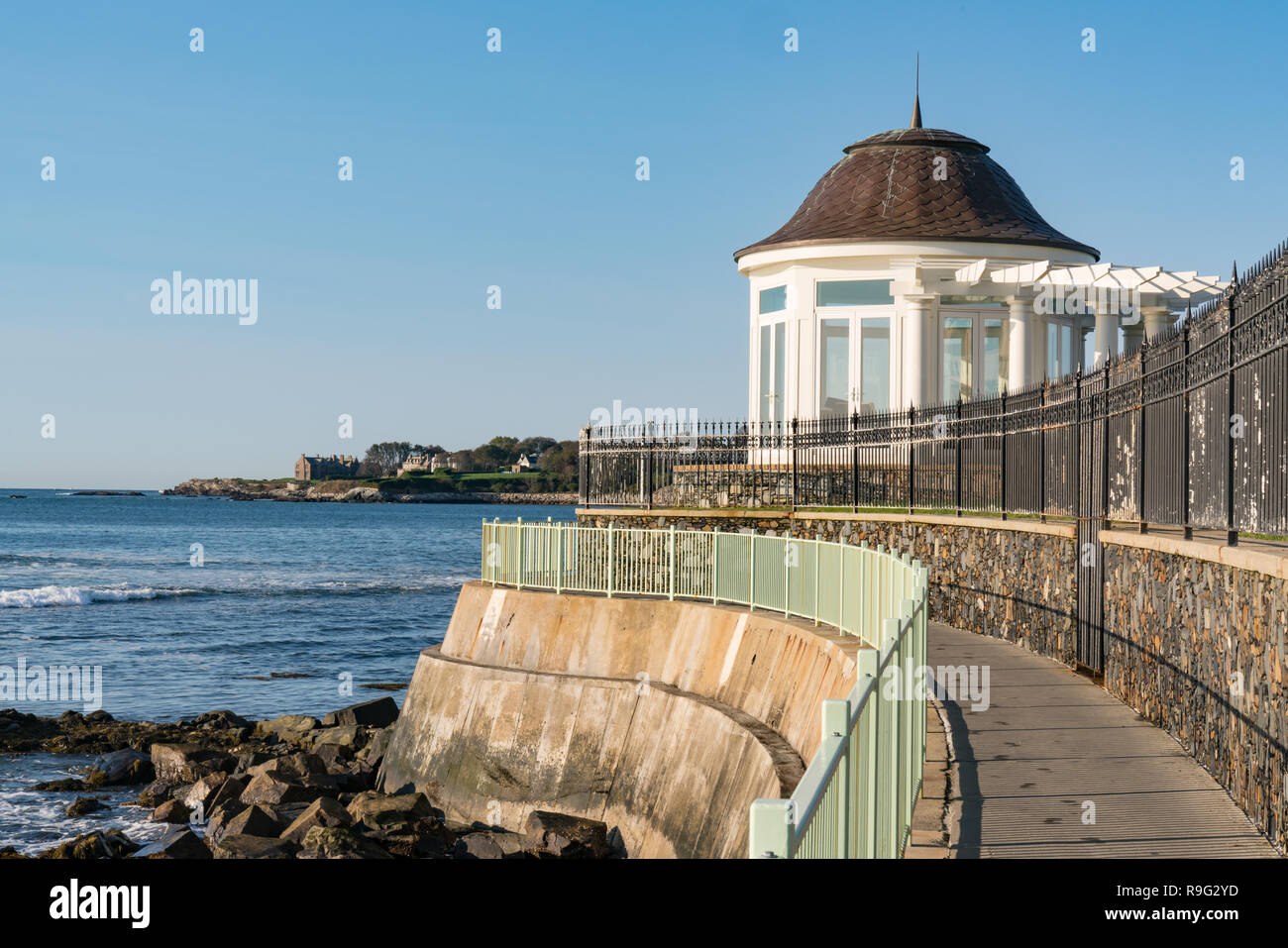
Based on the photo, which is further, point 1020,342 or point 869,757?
point 1020,342

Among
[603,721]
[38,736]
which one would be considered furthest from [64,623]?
[603,721]

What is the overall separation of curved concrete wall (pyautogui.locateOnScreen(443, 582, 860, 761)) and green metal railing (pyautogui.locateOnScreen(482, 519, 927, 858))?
1.15 feet

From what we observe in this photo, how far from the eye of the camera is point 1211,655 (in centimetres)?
906

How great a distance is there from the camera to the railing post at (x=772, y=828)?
3.64 meters

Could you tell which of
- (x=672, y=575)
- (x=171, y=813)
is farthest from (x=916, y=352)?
(x=171, y=813)

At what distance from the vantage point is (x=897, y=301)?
Result: 27.7 m

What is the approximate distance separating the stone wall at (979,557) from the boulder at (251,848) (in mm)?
8055

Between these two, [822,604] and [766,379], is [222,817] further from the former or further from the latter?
[766,379]

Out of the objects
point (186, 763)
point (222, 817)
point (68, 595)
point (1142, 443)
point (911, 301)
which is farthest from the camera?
point (68, 595)

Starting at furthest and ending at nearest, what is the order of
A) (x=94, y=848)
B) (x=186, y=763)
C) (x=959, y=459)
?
1. (x=186, y=763)
2. (x=959, y=459)
3. (x=94, y=848)

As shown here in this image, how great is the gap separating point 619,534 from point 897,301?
11.7m

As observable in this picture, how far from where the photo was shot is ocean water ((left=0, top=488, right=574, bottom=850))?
3225 centimetres

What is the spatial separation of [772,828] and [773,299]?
86.2 ft
